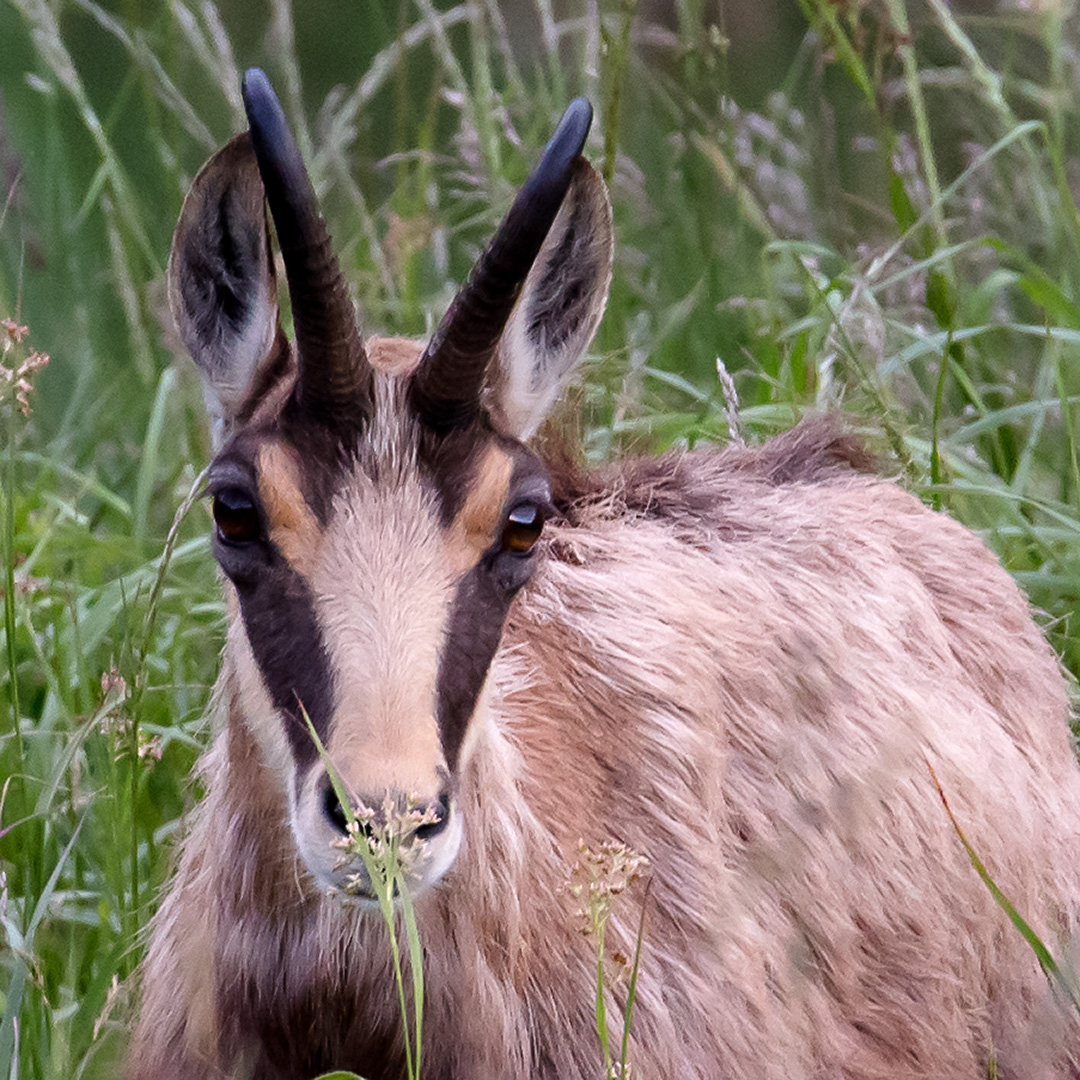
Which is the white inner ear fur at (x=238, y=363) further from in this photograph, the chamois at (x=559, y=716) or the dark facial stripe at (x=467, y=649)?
the dark facial stripe at (x=467, y=649)

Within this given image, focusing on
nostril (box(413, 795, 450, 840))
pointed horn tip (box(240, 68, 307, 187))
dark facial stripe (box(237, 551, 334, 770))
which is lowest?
nostril (box(413, 795, 450, 840))

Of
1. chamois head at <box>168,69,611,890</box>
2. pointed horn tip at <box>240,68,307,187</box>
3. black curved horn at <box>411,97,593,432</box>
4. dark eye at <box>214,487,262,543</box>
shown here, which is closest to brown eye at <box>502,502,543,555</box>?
chamois head at <box>168,69,611,890</box>

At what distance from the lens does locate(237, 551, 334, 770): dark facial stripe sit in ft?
10.5

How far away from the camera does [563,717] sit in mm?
3936

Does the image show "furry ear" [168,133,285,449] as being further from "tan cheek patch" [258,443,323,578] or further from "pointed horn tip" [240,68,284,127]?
"tan cheek patch" [258,443,323,578]

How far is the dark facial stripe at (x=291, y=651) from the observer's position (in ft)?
10.5

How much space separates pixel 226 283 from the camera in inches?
147

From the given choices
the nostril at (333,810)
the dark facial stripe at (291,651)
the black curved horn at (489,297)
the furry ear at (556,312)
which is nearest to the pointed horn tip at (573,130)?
the black curved horn at (489,297)

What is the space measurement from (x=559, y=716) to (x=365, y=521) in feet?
2.72

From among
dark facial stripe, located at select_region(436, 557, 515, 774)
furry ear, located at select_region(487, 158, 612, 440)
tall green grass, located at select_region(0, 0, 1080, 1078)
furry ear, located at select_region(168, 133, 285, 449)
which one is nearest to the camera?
dark facial stripe, located at select_region(436, 557, 515, 774)

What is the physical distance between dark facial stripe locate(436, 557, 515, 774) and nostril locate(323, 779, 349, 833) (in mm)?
252

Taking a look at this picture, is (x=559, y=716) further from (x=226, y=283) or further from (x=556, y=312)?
(x=226, y=283)

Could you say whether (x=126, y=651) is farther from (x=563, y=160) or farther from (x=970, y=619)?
(x=970, y=619)

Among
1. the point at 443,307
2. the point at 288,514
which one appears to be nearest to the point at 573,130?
the point at 288,514
